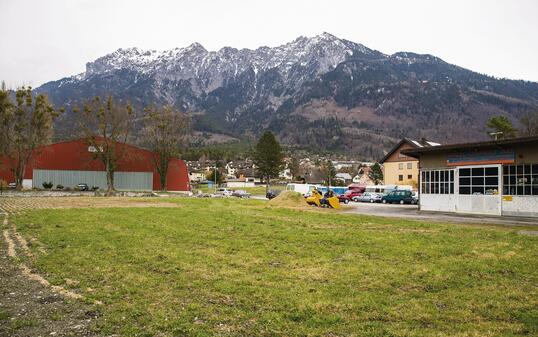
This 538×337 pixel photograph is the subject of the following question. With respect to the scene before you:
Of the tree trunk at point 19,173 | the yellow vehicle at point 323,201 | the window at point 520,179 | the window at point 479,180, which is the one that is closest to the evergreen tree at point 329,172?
the yellow vehicle at point 323,201

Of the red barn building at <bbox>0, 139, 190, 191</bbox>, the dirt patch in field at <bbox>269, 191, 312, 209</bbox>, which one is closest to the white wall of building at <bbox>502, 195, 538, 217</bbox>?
the dirt patch in field at <bbox>269, 191, 312, 209</bbox>

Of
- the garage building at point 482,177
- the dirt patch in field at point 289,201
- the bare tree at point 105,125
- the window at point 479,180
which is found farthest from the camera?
the bare tree at point 105,125

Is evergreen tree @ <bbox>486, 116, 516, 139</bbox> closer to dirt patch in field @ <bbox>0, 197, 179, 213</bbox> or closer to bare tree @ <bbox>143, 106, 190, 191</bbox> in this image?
bare tree @ <bbox>143, 106, 190, 191</bbox>

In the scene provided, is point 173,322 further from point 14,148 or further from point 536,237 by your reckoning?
point 14,148

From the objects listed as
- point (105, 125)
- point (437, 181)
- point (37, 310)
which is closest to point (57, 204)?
point (37, 310)

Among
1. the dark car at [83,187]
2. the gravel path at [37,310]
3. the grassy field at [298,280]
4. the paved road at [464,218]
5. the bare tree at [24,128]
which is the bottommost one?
the paved road at [464,218]

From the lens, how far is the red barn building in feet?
201

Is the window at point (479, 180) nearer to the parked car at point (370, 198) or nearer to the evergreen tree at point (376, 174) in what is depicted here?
the parked car at point (370, 198)

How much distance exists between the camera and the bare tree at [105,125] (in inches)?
2341

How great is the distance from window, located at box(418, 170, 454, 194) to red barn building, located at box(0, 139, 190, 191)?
47.0 metres

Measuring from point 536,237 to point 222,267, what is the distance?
12.6 m

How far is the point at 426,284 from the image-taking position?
27.2ft

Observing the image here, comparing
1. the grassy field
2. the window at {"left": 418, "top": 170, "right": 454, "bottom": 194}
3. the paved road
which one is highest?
the window at {"left": 418, "top": 170, "right": 454, "bottom": 194}

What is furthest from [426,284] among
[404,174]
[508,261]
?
[404,174]
